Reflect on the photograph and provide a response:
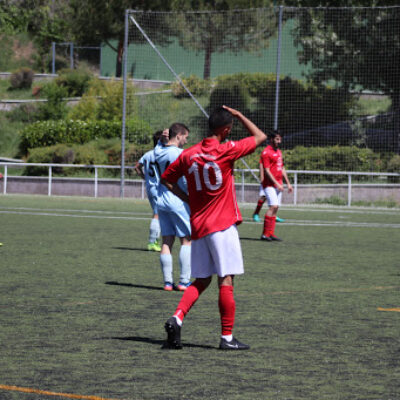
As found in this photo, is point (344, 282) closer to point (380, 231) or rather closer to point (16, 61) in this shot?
point (380, 231)

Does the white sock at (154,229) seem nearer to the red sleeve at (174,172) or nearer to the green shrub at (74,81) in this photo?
the red sleeve at (174,172)

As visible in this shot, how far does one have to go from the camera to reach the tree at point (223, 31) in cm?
3716

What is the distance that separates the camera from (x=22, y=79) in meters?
56.0

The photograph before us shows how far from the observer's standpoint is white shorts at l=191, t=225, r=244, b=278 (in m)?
6.27

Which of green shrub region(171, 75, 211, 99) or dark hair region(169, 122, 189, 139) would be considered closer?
dark hair region(169, 122, 189, 139)

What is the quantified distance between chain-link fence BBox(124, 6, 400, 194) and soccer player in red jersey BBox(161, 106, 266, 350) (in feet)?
81.5

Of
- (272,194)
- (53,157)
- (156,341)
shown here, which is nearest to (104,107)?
(53,157)

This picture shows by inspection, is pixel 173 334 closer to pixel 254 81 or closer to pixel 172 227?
pixel 172 227

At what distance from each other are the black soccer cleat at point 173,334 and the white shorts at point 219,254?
0.43 meters

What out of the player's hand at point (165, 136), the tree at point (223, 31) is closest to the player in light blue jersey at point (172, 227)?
the player's hand at point (165, 136)

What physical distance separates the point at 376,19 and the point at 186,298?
29.5 metres

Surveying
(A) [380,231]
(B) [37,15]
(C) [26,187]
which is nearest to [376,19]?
(C) [26,187]

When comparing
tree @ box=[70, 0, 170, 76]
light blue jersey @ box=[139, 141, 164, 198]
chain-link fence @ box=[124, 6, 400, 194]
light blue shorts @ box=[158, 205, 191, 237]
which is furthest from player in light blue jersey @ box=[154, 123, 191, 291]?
tree @ box=[70, 0, 170, 76]

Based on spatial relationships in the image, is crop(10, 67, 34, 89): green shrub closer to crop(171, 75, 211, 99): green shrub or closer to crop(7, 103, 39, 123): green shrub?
crop(7, 103, 39, 123): green shrub
